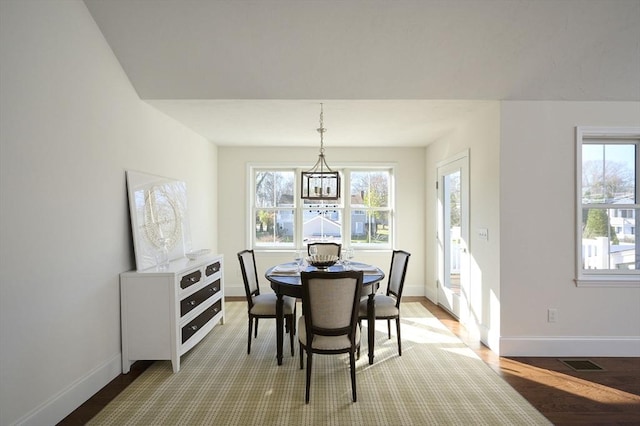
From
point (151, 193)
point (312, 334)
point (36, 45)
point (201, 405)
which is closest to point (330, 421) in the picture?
point (312, 334)

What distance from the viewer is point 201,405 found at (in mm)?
2398

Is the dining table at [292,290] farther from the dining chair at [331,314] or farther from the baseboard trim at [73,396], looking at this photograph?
the baseboard trim at [73,396]

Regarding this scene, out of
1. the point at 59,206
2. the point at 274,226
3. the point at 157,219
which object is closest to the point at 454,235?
the point at 274,226

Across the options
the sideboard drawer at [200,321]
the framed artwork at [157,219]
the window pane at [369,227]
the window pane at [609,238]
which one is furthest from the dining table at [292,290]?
the window pane at [369,227]

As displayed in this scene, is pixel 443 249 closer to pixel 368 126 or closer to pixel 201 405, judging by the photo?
pixel 368 126

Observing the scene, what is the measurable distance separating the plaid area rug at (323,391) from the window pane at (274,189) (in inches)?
105

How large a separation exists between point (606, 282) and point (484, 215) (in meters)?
1.23

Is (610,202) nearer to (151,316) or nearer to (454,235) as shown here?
(454,235)

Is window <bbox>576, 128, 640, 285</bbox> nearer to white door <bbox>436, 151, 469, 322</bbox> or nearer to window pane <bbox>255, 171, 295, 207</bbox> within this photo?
white door <bbox>436, 151, 469, 322</bbox>

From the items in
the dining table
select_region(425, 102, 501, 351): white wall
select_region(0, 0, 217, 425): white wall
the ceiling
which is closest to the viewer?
select_region(0, 0, 217, 425): white wall

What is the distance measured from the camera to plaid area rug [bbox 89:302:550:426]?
224 cm

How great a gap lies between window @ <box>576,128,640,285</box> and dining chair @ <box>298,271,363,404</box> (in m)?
2.52

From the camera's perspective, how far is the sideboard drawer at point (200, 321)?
307cm

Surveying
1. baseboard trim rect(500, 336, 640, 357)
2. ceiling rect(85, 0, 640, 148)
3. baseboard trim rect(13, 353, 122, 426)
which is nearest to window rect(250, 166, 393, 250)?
ceiling rect(85, 0, 640, 148)
